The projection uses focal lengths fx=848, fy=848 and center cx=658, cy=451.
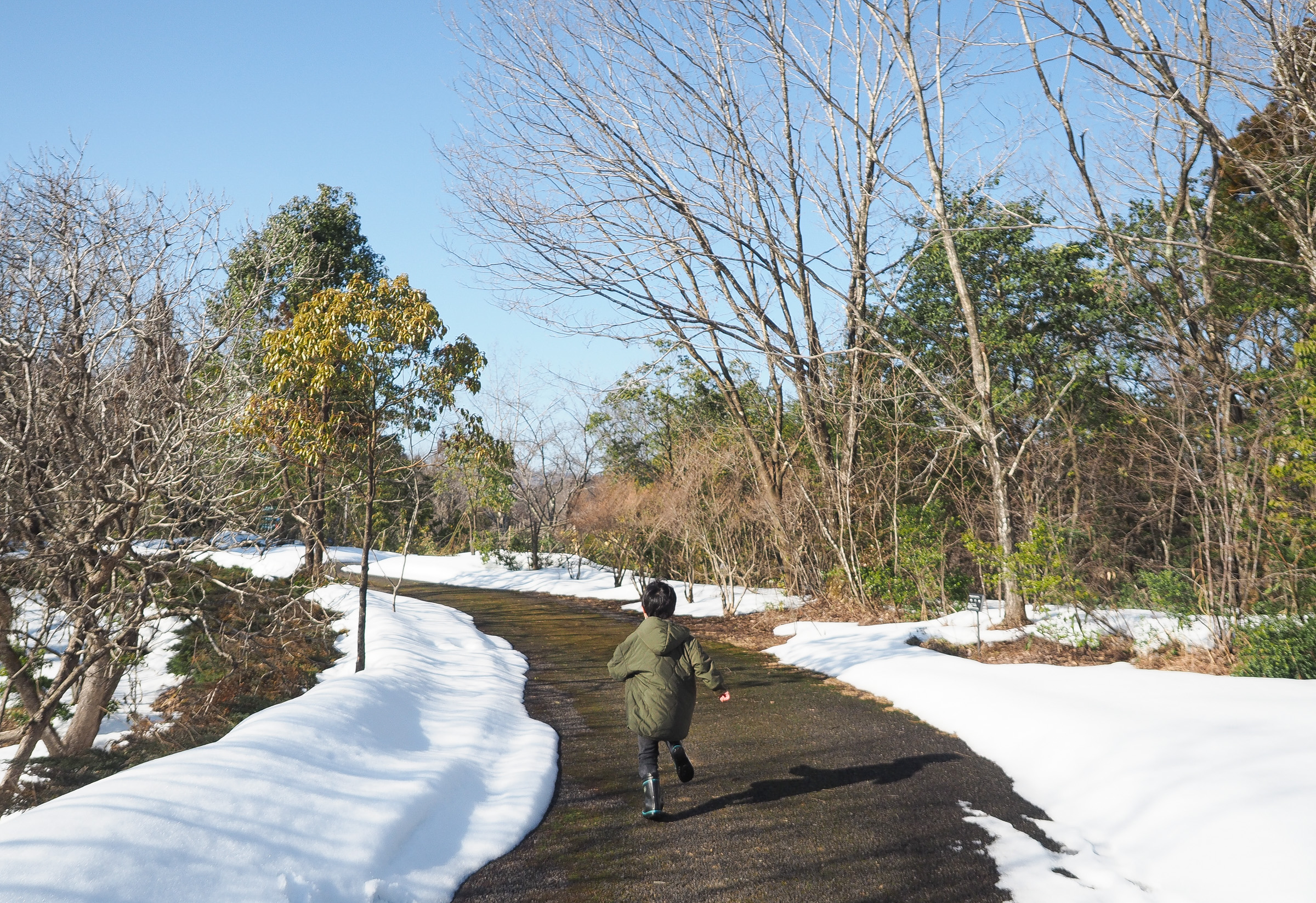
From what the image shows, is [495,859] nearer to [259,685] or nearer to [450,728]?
[450,728]

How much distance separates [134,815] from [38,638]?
3879 mm

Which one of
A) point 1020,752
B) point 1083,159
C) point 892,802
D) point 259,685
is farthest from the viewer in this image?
point 1083,159

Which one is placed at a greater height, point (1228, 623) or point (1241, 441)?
point (1241, 441)

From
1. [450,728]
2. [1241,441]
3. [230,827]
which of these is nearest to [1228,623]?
[1241,441]

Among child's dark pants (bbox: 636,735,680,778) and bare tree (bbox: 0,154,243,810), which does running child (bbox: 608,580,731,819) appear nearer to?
child's dark pants (bbox: 636,735,680,778)

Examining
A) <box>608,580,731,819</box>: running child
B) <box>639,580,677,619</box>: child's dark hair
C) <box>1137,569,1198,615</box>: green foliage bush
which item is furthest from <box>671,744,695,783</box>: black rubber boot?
<box>1137,569,1198,615</box>: green foliage bush

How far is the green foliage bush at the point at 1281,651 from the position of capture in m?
7.21

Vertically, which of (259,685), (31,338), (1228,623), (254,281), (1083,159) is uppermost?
(1083,159)

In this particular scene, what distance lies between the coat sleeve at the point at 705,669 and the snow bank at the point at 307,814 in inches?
51.1

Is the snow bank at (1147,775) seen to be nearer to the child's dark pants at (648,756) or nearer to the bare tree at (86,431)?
the child's dark pants at (648,756)

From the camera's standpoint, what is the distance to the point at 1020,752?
6.21 meters

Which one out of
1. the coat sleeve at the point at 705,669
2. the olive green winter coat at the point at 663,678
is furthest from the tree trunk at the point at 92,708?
the coat sleeve at the point at 705,669

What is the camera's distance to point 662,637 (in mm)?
5344

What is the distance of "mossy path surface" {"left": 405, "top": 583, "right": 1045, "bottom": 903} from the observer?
159 inches
